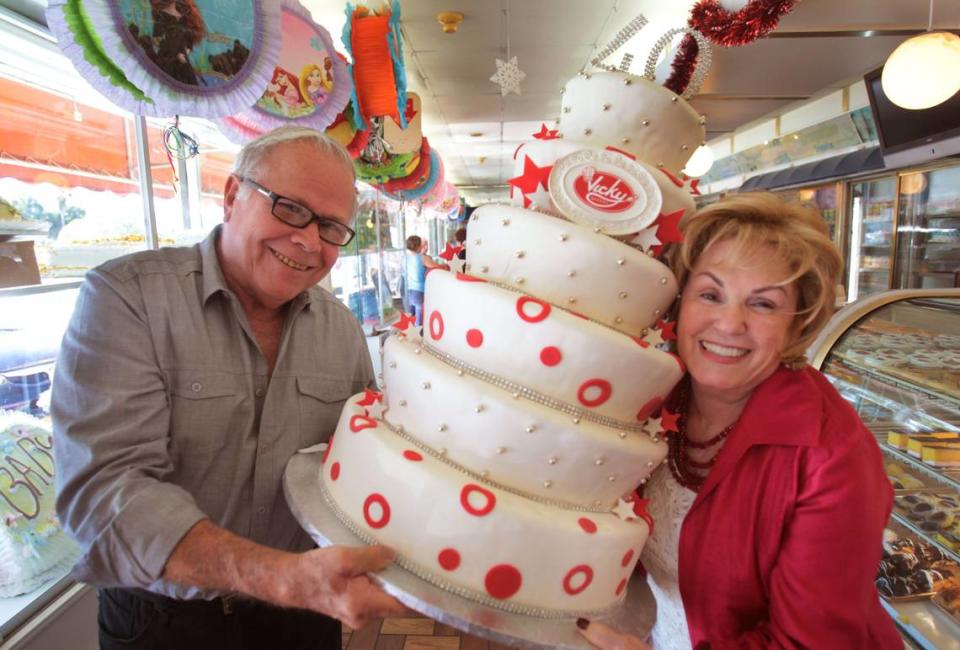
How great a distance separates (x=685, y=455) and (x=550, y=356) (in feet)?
2.30

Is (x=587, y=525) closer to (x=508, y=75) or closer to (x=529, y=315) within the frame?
(x=529, y=315)

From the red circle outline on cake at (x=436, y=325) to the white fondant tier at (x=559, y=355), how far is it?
2.7 inches

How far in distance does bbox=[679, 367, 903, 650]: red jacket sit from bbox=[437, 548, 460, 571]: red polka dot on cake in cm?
67

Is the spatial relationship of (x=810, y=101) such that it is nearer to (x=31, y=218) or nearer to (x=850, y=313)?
(x=850, y=313)

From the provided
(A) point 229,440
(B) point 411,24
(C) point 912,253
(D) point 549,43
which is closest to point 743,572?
(A) point 229,440

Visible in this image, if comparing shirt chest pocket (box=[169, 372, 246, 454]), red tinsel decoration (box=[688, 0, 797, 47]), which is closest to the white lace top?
shirt chest pocket (box=[169, 372, 246, 454])

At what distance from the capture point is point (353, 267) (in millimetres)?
6129

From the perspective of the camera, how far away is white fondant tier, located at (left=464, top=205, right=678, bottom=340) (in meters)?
1.28

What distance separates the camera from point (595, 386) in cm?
123

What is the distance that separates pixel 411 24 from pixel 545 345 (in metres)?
4.80

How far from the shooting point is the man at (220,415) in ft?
3.80

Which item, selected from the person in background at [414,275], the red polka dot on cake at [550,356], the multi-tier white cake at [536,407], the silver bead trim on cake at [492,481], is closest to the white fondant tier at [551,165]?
the multi-tier white cake at [536,407]

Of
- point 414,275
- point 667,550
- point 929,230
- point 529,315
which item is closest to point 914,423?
point 667,550

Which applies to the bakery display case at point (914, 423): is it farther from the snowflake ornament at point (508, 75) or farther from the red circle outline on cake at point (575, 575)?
the snowflake ornament at point (508, 75)
